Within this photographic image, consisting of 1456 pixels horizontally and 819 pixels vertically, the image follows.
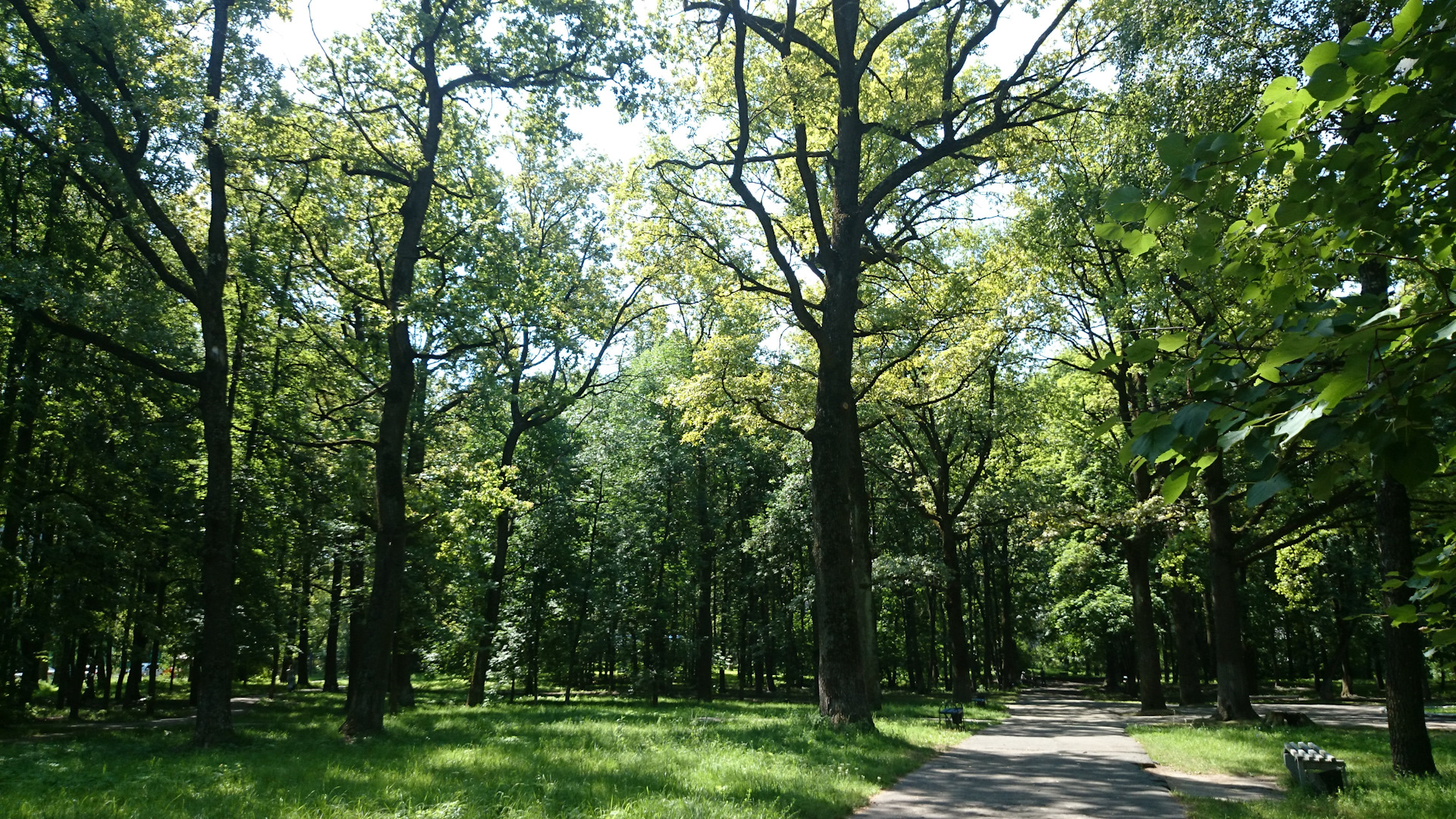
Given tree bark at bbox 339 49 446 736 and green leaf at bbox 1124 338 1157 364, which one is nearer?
green leaf at bbox 1124 338 1157 364

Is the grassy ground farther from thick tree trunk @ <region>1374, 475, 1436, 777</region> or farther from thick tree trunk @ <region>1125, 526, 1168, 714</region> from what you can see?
thick tree trunk @ <region>1125, 526, 1168, 714</region>

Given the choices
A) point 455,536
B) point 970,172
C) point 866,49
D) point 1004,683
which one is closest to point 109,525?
point 455,536

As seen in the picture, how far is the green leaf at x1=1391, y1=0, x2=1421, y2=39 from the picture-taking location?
6.09 feet

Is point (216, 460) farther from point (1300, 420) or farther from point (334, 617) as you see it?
point (1300, 420)

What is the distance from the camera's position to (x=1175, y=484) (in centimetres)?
195

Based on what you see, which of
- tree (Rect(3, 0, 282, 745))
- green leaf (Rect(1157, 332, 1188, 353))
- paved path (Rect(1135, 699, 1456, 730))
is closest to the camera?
green leaf (Rect(1157, 332, 1188, 353))

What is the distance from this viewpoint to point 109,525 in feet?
55.5

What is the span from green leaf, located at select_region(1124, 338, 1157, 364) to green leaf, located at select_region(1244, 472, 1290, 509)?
52cm

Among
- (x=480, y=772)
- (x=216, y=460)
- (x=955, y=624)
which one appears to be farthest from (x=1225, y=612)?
(x=216, y=460)

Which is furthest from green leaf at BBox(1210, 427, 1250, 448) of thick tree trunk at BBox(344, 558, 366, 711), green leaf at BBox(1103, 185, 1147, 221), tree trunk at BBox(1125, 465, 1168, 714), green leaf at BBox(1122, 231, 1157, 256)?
tree trunk at BBox(1125, 465, 1168, 714)

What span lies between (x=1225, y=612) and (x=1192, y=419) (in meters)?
19.1

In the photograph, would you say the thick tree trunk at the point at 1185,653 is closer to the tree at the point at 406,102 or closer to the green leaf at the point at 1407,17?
the tree at the point at 406,102

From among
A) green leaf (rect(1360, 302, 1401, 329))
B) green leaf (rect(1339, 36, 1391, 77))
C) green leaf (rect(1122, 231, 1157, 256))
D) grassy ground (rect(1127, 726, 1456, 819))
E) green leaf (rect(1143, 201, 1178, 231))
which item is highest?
green leaf (rect(1339, 36, 1391, 77))

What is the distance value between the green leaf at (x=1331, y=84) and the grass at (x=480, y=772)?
19.6 feet
